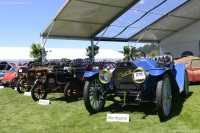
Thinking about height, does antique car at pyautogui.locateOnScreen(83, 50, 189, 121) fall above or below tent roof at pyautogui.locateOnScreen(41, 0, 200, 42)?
below

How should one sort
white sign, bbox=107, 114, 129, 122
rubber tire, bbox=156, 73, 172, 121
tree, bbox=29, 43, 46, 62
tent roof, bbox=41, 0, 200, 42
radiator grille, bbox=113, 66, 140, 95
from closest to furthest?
rubber tire, bbox=156, 73, 172, 121 < white sign, bbox=107, 114, 129, 122 < radiator grille, bbox=113, 66, 140, 95 < tent roof, bbox=41, 0, 200, 42 < tree, bbox=29, 43, 46, 62

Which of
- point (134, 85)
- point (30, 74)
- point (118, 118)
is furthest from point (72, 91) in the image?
point (118, 118)

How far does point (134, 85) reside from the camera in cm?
478

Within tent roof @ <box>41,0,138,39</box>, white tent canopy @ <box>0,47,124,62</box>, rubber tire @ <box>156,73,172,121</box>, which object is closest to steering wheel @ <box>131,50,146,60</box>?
rubber tire @ <box>156,73,172,121</box>

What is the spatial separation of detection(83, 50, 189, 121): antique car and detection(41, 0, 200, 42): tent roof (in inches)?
333

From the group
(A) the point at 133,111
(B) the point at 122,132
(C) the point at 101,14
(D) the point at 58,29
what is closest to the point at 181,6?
(C) the point at 101,14

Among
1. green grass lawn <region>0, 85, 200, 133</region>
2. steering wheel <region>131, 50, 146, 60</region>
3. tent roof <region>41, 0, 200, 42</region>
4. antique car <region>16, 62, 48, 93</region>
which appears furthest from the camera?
tent roof <region>41, 0, 200, 42</region>

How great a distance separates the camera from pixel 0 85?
13570 millimetres

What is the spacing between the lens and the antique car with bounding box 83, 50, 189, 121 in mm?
4438

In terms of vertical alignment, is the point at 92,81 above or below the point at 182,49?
below

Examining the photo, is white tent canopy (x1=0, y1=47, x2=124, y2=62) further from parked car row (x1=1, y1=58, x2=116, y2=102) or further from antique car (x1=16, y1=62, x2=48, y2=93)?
parked car row (x1=1, y1=58, x2=116, y2=102)

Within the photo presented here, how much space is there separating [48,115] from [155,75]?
2554 mm

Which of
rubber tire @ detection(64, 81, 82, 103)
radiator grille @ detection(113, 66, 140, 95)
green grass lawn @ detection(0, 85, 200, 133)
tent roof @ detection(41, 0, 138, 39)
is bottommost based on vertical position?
green grass lawn @ detection(0, 85, 200, 133)

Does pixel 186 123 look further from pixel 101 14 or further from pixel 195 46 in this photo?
pixel 195 46
